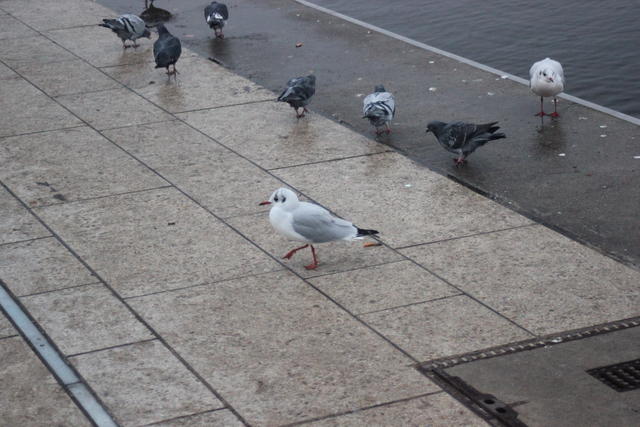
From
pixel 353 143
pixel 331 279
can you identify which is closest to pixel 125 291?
pixel 331 279

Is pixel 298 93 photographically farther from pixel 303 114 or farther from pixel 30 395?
pixel 30 395

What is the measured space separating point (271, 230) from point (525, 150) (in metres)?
3.19

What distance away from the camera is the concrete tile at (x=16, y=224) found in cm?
882

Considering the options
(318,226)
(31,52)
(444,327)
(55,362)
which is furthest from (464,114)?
(31,52)

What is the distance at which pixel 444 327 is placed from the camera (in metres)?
7.19

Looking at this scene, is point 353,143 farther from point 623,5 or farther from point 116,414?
point 623,5

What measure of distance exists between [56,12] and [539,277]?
1163cm

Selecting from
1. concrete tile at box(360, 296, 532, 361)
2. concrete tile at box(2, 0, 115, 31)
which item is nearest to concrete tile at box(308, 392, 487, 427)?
concrete tile at box(360, 296, 532, 361)

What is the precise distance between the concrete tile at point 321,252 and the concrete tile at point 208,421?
2.04 metres

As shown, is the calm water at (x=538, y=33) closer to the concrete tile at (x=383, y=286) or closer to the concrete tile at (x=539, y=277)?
the concrete tile at (x=539, y=277)

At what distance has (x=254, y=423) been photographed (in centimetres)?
613

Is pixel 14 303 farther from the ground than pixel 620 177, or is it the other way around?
pixel 620 177

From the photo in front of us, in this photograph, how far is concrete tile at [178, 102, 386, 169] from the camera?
10719 millimetres

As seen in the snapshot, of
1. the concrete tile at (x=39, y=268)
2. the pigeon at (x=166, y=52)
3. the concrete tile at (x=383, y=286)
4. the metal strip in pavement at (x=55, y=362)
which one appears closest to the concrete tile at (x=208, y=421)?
the metal strip in pavement at (x=55, y=362)
